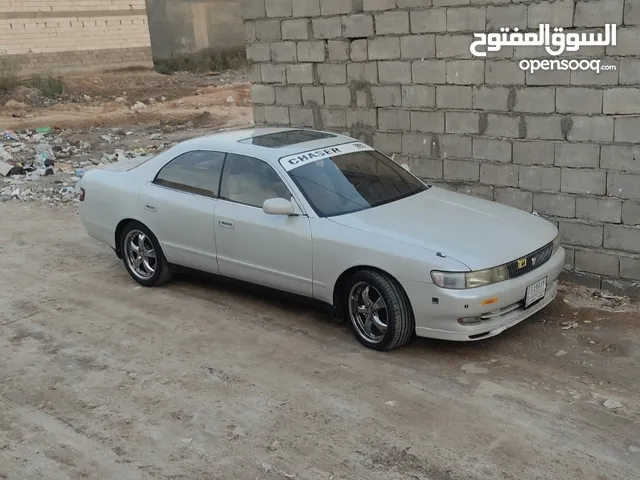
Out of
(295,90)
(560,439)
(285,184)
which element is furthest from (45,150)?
(560,439)

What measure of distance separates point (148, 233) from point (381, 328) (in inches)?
107

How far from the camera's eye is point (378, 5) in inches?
291

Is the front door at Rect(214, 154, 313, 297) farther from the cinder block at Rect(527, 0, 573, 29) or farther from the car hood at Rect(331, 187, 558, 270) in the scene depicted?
the cinder block at Rect(527, 0, 573, 29)

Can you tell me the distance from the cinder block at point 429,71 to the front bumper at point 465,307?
2864mm

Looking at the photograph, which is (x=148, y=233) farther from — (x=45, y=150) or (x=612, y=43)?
(x=45, y=150)

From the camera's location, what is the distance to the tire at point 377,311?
16.1ft

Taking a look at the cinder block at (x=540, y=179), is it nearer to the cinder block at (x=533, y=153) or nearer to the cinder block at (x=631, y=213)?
the cinder block at (x=533, y=153)

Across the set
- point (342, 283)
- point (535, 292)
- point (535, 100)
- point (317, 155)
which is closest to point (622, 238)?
point (535, 100)

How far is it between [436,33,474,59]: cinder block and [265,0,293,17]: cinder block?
6.95 feet

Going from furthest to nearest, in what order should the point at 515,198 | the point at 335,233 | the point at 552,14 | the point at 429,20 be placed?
1. the point at 429,20
2. the point at 515,198
3. the point at 552,14
4. the point at 335,233

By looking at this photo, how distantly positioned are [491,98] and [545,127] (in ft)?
2.07

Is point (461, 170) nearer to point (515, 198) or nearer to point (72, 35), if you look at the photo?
point (515, 198)

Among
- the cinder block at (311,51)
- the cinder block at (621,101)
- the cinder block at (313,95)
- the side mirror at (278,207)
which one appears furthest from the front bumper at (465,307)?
the cinder block at (311,51)

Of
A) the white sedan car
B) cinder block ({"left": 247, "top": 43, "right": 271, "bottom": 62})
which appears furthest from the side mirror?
cinder block ({"left": 247, "top": 43, "right": 271, "bottom": 62})
